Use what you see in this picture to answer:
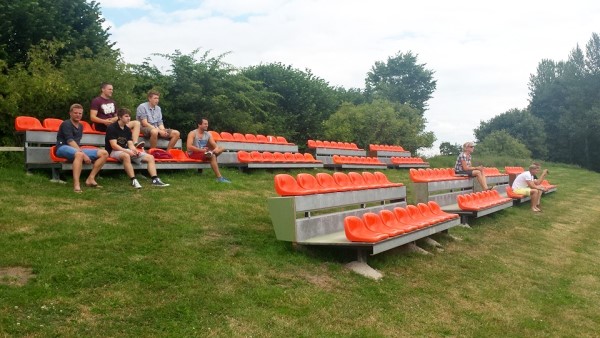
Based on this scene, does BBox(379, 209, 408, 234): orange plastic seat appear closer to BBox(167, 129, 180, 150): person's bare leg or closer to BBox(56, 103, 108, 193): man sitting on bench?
BBox(56, 103, 108, 193): man sitting on bench

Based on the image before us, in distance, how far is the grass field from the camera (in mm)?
4246

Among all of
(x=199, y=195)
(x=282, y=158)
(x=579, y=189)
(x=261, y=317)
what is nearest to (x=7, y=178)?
(x=199, y=195)

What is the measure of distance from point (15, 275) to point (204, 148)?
249 inches

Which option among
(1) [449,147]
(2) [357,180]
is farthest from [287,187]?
(1) [449,147]

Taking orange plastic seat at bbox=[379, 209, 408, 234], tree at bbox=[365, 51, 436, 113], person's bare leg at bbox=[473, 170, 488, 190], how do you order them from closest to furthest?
orange plastic seat at bbox=[379, 209, 408, 234], person's bare leg at bbox=[473, 170, 488, 190], tree at bbox=[365, 51, 436, 113]

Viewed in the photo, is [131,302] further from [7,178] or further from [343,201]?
[7,178]

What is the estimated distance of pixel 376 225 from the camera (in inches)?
266

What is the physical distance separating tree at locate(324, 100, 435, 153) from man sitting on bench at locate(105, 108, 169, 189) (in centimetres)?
1611

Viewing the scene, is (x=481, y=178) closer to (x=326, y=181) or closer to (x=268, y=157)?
(x=268, y=157)

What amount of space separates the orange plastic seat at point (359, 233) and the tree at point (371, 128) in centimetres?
1827

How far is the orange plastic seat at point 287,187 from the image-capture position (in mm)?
6594

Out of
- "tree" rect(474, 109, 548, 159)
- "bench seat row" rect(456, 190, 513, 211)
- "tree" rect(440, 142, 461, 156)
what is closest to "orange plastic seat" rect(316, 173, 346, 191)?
"bench seat row" rect(456, 190, 513, 211)

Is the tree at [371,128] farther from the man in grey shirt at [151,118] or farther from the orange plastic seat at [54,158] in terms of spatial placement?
the orange plastic seat at [54,158]

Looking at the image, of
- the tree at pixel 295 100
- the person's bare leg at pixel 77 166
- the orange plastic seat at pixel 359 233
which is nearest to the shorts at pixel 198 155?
the person's bare leg at pixel 77 166
